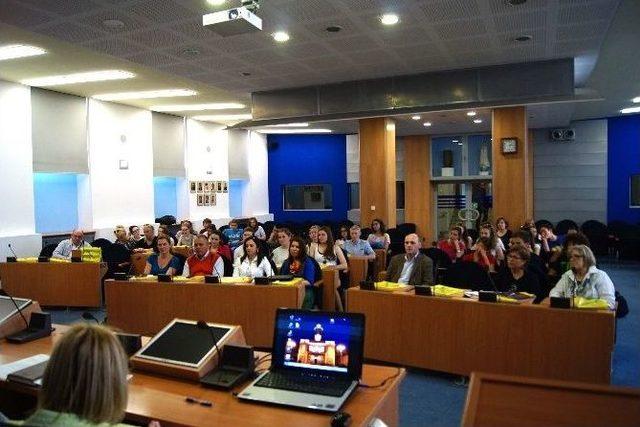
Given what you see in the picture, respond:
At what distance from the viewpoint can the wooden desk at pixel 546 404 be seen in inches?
59.7

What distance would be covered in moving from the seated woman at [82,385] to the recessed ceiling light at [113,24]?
15.3 ft

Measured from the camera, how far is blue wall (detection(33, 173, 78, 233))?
32.6ft

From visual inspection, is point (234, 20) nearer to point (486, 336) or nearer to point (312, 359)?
point (312, 359)

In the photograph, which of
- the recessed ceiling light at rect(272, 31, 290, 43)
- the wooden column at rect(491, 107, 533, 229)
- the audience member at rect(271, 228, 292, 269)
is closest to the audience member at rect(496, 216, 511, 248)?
the wooden column at rect(491, 107, 533, 229)

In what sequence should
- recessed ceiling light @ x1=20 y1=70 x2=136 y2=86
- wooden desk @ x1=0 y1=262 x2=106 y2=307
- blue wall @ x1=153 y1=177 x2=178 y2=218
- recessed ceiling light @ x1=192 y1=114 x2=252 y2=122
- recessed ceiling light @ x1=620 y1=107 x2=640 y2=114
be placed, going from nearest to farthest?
wooden desk @ x1=0 y1=262 x2=106 y2=307
recessed ceiling light @ x1=20 y1=70 x2=136 y2=86
recessed ceiling light @ x1=620 y1=107 x2=640 y2=114
recessed ceiling light @ x1=192 y1=114 x2=252 y2=122
blue wall @ x1=153 y1=177 x2=178 y2=218

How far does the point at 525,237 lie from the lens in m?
6.62

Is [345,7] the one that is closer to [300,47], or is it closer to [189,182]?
[300,47]

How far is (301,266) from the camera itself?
5.63m

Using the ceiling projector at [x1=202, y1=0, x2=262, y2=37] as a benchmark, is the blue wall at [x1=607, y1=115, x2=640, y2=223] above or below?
below

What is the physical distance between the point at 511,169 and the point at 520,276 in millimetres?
3976

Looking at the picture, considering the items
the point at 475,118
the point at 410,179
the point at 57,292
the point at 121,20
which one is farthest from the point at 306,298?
the point at 410,179

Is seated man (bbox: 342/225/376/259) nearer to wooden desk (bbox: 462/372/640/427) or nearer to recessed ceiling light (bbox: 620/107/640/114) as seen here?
wooden desk (bbox: 462/372/640/427)

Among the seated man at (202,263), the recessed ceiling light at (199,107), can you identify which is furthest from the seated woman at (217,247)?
the recessed ceiling light at (199,107)

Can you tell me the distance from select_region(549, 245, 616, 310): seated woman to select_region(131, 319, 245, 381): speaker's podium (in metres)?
3.04
